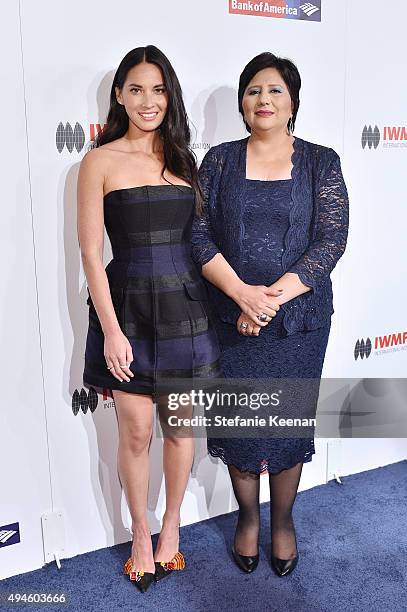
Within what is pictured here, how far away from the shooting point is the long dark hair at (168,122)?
2.02 metres

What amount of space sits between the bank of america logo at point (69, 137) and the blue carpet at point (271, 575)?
1501 millimetres

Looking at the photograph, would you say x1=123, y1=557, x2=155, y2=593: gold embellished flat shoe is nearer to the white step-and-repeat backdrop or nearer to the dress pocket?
the white step-and-repeat backdrop

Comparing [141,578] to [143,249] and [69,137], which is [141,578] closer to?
[143,249]

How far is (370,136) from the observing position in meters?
2.90

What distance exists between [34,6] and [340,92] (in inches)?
49.8

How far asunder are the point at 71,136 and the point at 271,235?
76cm

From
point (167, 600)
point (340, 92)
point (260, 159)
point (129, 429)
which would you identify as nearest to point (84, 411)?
point (129, 429)

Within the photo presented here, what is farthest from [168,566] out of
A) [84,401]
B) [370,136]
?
[370,136]

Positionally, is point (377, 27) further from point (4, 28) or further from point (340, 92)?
point (4, 28)

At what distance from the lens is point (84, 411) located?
2525mm

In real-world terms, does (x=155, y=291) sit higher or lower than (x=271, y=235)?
lower

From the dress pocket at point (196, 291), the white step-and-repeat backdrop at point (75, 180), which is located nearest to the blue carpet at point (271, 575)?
the white step-and-repeat backdrop at point (75, 180)

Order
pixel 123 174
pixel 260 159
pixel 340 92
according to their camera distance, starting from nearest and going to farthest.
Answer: pixel 123 174
pixel 260 159
pixel 340 92

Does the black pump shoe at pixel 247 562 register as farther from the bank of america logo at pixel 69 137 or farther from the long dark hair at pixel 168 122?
the bank of america logo at pixel 69 137
